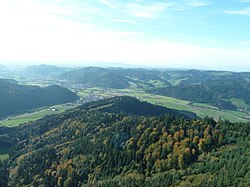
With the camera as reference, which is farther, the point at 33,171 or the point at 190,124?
the point at 33,171

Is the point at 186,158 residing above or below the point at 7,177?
above

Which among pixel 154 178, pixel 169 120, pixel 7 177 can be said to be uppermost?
pixel 169 120

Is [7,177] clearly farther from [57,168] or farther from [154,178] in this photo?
[154,178]

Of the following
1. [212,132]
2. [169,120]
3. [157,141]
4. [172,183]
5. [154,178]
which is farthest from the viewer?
[169,120]

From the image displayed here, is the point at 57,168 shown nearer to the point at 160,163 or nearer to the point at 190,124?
the point at 160,163

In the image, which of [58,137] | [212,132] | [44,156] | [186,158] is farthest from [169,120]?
[58,137]

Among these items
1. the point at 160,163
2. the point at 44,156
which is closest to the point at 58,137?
the point at 44,156

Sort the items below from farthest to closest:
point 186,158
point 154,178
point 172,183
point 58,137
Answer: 1. point 58,137
2. point 186,158
3. point 154,178
4. point 172,183
